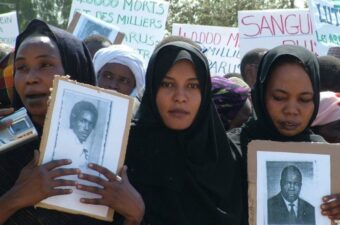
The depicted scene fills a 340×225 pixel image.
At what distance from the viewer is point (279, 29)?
627 cm

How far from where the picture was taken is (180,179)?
2.29 metres

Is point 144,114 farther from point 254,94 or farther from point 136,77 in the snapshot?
point 136,77

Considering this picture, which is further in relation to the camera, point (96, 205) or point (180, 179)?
point (180, 179)

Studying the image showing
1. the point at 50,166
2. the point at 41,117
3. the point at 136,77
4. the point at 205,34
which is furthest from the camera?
the point at 205,34

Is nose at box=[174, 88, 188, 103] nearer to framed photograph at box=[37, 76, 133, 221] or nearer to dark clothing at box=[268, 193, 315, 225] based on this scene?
framed photograph at box=[37, 76, 133, 221]

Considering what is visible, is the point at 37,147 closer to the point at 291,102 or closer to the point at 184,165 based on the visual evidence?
the point at 184,165

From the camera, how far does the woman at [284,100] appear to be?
2.42 metres

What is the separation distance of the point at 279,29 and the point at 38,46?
176 inches

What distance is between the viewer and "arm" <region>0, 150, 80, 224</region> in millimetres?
1850

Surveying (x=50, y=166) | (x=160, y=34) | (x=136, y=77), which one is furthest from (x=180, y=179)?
(x=160, y=34)

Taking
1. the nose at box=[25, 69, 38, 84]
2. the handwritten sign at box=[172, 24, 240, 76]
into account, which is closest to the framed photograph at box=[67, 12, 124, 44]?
the handwritten sign at box=[172, 24, 240, 76]

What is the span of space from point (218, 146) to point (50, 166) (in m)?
0.73

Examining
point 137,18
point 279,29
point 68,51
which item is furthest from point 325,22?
point 68,51

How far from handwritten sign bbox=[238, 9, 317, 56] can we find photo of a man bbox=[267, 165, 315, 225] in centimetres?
410
